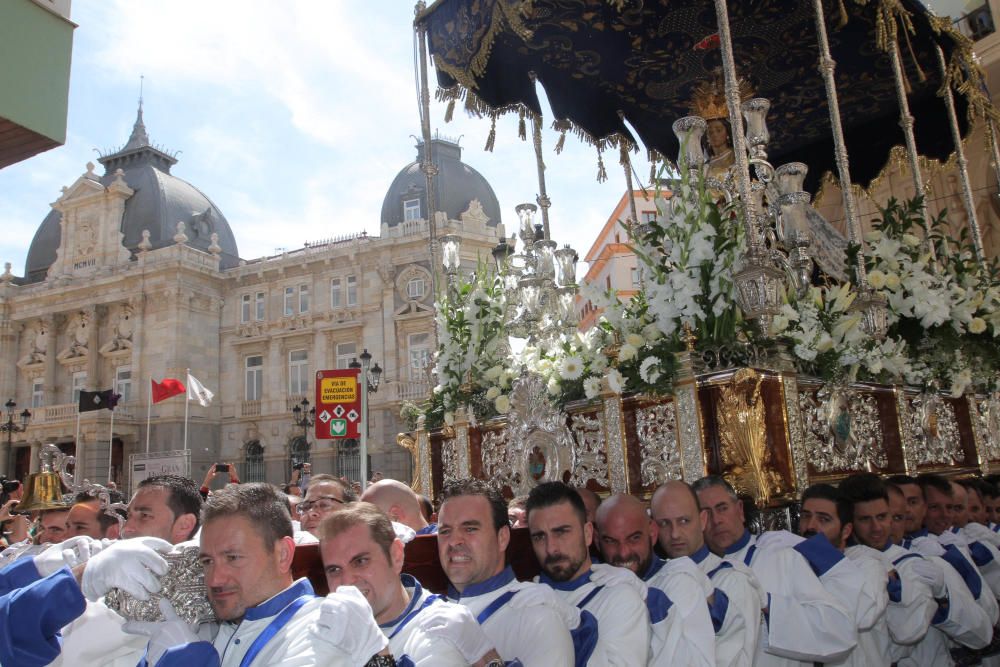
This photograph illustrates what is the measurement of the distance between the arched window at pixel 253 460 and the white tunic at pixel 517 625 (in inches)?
1424

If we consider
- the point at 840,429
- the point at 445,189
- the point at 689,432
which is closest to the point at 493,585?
the point at 689,432

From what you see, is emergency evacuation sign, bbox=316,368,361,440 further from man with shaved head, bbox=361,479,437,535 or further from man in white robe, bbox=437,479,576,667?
man in white robe, bbox=437,479,576,667

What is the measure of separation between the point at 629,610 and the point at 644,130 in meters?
9.48

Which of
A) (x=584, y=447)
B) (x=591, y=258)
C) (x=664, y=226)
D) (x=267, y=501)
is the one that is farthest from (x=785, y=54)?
(x=591, y=258)

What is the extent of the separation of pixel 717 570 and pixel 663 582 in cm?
45

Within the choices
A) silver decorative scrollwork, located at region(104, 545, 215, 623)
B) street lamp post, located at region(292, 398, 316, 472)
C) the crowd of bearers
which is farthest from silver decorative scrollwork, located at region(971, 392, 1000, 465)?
street lamp post, located at region(292, 398, 316, 472)

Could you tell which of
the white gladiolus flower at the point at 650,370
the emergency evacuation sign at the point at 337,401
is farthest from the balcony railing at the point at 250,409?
the white gladiolus flower at the point at 650,370

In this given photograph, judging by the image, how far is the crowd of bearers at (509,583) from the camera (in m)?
2.58

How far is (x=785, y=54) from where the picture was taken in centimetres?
979

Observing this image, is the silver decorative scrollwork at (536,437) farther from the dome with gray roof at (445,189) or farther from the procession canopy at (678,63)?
the dome with gray roof at (445,189)

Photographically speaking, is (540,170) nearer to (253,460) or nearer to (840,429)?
(840,429)

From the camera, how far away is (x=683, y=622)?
3645 millimetres

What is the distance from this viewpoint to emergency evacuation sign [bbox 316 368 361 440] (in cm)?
1403

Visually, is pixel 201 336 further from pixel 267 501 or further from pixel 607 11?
pixel 267 501
